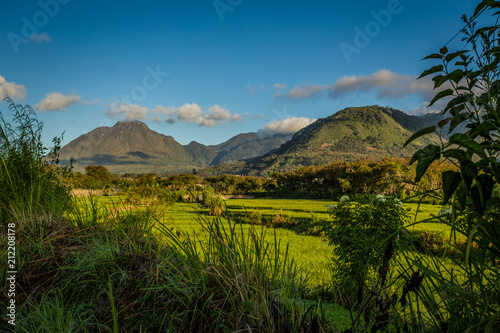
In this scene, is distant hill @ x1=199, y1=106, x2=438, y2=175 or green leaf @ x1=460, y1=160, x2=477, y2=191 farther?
distant hill @ x1=199, y1=106, x2=438, y2=175

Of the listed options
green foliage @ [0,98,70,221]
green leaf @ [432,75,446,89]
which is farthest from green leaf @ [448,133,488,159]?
green foliage @ [0,98,70,221]

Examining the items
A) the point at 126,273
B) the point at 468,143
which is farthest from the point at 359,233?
the point at 468,143

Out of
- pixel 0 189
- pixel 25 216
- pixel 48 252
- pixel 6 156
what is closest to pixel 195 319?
pixel 48 252

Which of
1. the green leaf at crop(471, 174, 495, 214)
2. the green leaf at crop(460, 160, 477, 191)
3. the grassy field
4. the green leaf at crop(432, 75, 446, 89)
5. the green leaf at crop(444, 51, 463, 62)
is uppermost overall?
the green leaf at crop(444, 51, 463, 62)

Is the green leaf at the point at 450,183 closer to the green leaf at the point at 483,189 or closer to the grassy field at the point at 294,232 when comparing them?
the green leaf at the point at 483,189

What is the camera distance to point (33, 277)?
2.22m

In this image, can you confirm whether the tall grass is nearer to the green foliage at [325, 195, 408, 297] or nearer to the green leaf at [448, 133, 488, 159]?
the green leaf at [448, 133, 488, 159]

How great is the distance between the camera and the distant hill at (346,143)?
139 m

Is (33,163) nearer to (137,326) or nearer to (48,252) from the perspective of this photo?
(48,252)

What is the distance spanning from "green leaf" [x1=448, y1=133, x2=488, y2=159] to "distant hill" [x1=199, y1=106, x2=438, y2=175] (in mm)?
126297

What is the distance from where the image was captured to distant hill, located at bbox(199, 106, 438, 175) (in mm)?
139038

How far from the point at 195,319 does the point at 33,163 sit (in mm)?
3389

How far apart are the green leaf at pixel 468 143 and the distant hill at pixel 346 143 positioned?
126297 millimetres

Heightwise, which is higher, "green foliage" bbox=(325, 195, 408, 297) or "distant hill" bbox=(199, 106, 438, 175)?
"distant hill" bbox=(199, 106, 438, 175)
